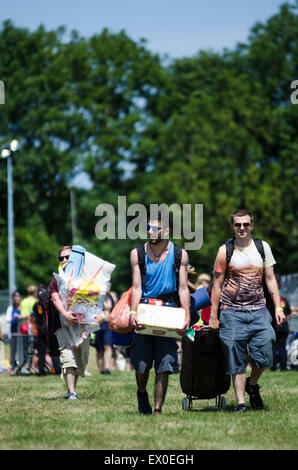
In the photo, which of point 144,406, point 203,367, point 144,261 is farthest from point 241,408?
point 144,261

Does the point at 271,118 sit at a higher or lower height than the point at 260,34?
lower

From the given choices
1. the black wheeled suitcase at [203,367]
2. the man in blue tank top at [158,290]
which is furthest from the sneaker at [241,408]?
the man in blue tank top at [158,290]

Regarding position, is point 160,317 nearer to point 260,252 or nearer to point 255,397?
point 260,252

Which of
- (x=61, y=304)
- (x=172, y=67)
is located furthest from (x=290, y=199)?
(x=61, y=304)

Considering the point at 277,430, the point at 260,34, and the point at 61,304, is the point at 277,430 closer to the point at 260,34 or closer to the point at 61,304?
the point at 61,304

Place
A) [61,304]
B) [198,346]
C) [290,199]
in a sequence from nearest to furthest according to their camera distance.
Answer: [198,346] < [61,304] < [290,199]

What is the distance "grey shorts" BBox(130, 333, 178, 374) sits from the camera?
8.38 metres

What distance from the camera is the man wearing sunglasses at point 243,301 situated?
8680mm

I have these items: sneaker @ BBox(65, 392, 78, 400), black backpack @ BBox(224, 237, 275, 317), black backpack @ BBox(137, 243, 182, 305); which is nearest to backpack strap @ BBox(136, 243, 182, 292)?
black backpack @ BBox(137, 243, 182, 305)

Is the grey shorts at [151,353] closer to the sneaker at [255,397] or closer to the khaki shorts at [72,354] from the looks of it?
the sneaker at [255,397]

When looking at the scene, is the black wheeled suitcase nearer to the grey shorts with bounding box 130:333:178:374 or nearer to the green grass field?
the green grass field

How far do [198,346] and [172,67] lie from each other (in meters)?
46.7

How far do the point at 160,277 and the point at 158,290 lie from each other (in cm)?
13

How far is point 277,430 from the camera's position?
7.17 metres
